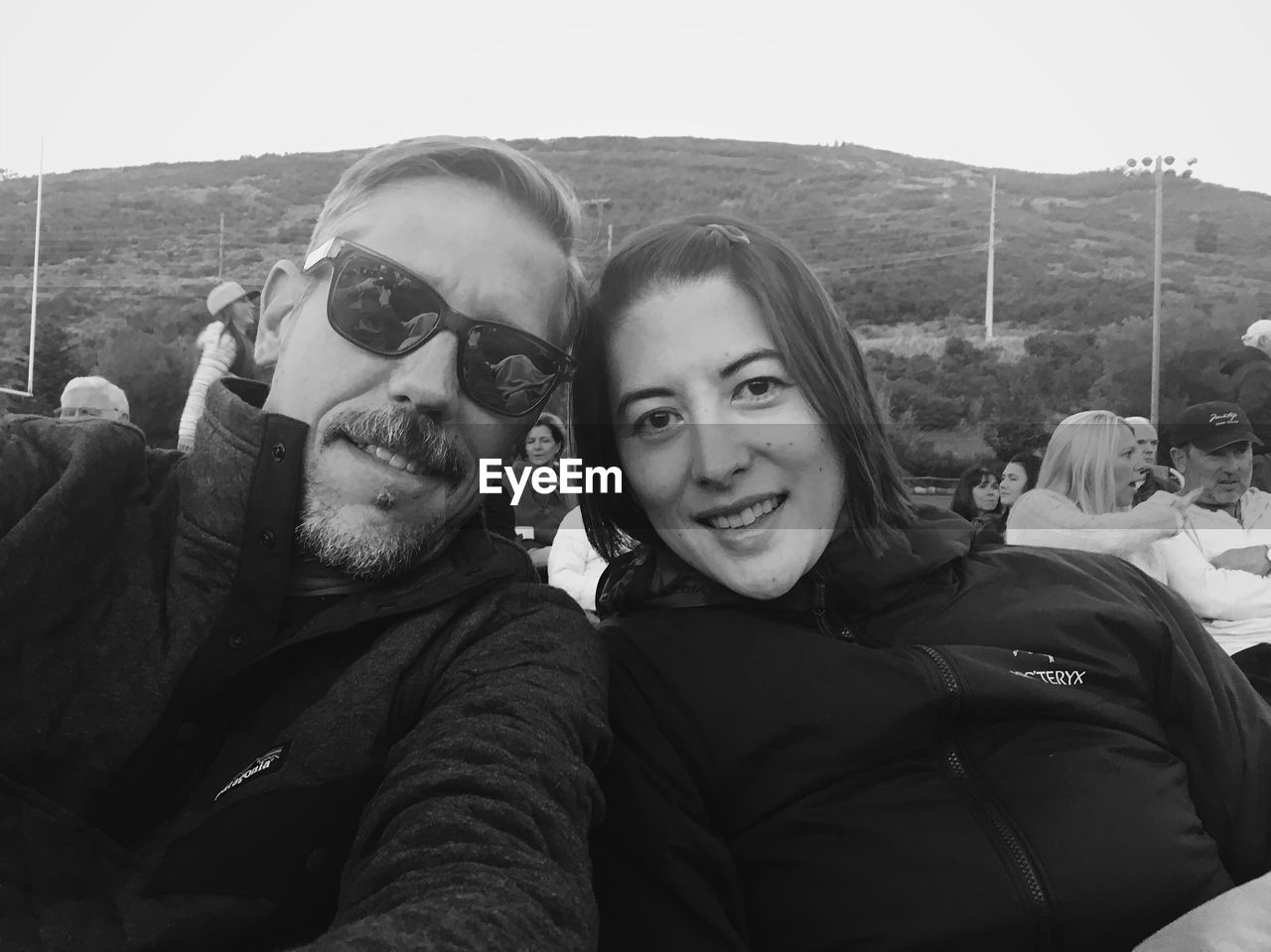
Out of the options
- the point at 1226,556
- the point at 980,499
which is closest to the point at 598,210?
the point at 980,499

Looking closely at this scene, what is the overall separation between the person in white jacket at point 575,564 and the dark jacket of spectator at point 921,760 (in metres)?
0.57

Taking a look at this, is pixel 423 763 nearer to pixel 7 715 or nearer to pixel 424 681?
pixel 424 681

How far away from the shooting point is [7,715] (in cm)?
88

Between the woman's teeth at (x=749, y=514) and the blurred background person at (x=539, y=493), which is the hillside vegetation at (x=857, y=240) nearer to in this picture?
the blurred background person at (x=539, y=493)

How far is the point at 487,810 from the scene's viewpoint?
29.5 inches

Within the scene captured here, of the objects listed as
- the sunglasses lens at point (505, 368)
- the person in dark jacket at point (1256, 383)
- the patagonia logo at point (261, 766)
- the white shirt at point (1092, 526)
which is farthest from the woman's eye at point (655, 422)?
the person in dark jacket at point (1256, 383)

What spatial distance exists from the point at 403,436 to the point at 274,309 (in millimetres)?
340

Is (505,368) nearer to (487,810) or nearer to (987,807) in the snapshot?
(487,810)

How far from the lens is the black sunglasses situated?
3.72ft

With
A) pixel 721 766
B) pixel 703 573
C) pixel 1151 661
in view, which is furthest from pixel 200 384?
pixel 1151 661

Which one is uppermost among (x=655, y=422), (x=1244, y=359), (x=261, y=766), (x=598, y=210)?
(x=598, y=210)

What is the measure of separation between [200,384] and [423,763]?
103 cm

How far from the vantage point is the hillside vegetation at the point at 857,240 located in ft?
6.42

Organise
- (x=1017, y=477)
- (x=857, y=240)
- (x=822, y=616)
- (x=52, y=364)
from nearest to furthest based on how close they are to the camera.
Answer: (x=822, y=616) → (x=1017, y=477) → (x=857, y=240) → (x=52, y=364)
